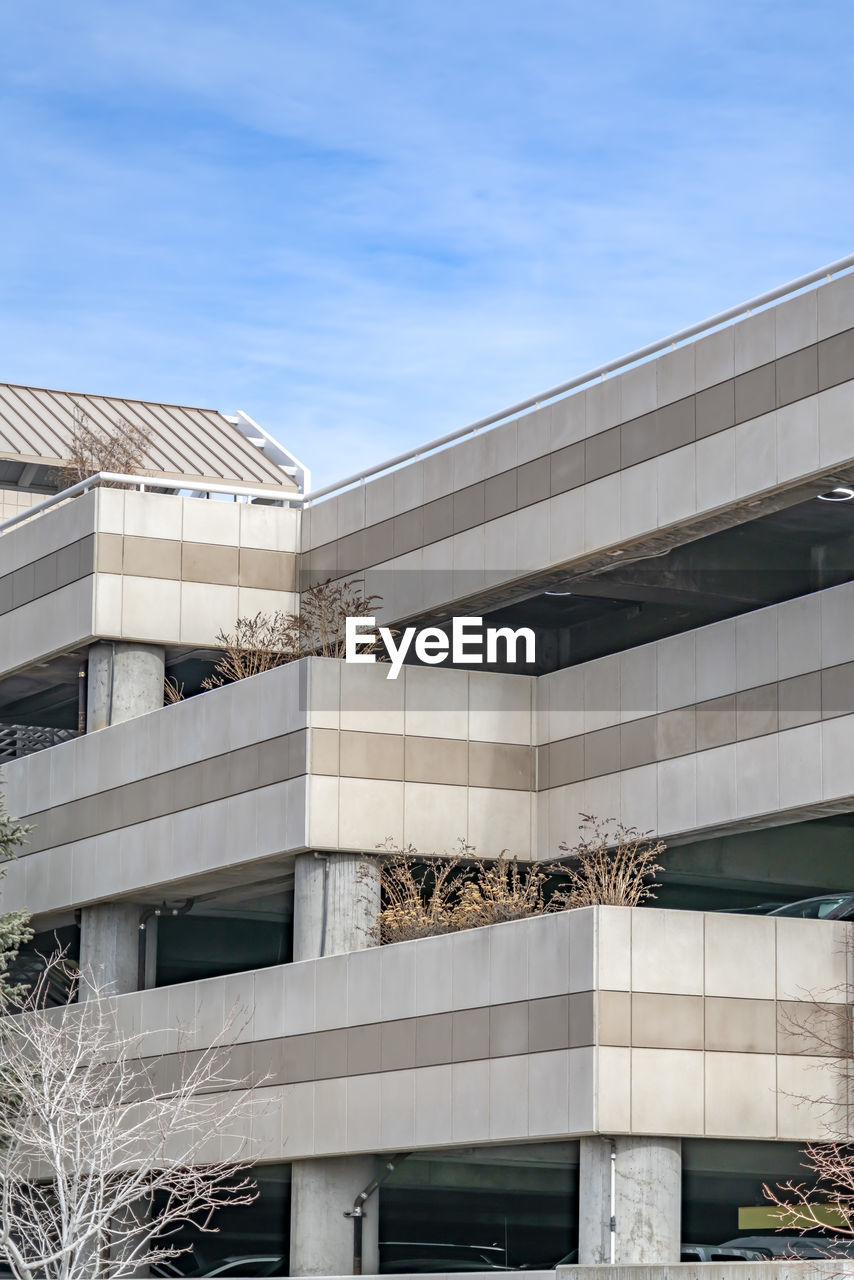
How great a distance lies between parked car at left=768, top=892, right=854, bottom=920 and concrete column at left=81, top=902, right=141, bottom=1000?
12.7m

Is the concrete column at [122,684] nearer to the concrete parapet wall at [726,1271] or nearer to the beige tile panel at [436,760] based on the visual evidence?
the beige tile panel at [436,760]

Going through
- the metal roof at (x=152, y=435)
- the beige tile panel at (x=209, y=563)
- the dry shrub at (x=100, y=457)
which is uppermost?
the metal roof at (x=152, y=435)

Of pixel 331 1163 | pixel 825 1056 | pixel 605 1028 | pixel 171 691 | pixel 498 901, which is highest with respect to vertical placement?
pixel 171 691

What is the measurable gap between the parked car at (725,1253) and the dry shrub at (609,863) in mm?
4811

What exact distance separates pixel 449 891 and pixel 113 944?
803 centimetres

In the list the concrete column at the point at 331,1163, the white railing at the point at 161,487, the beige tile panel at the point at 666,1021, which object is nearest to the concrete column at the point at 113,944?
the concrete column at the point at 331,1163

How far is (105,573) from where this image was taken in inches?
1431

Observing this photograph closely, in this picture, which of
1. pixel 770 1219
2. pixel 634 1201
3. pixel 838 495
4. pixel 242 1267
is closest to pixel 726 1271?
pixel 634 1201

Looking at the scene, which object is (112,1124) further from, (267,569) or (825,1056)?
(267,569)

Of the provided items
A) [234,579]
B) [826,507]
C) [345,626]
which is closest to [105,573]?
[234,579]

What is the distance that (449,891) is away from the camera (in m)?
31.3

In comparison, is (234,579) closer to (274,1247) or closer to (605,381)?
(605,381)

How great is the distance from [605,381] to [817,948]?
9.66m

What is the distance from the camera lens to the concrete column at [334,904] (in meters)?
31.4
